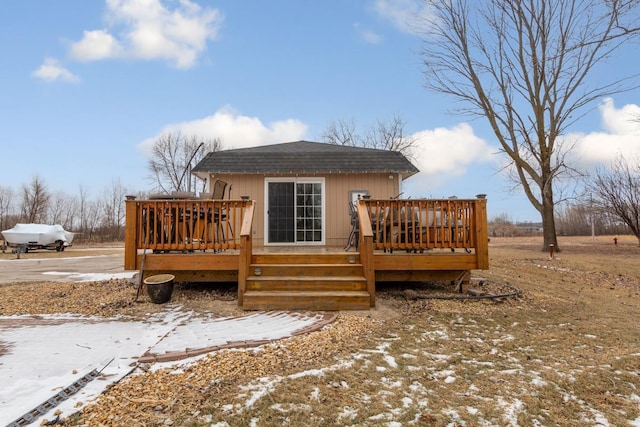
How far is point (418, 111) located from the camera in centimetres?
1617

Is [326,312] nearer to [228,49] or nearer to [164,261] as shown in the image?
[164,261]

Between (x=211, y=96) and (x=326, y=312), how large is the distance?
14836mm

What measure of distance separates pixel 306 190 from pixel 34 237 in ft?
58.2

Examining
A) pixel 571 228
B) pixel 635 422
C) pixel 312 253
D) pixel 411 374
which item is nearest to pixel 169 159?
pixel 312 253

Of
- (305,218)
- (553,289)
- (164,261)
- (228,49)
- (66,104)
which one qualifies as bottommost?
(553,289)

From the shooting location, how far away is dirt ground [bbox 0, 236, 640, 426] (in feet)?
7.05

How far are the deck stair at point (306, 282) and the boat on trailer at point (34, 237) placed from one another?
18.4m

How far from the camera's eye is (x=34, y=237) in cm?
1855

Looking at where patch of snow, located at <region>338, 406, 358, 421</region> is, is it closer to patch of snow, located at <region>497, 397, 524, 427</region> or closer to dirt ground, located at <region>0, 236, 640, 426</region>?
dirt ground, located at <region>0, 236, 640, 426</region>

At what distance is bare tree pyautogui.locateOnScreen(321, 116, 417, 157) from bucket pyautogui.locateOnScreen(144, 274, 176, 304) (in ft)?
81.2

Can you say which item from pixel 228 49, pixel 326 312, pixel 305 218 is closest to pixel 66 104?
pixel 228 49

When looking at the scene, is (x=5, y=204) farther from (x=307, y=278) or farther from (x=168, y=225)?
(x=307, y=278)

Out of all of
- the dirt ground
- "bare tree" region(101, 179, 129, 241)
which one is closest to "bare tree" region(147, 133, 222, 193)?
"bare tree" region(101, 179, 129, 241)

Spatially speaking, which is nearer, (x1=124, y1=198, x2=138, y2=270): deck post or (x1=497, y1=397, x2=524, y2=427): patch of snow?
(x1=497, y1=397, x2=524, y2=427): patch of snow
